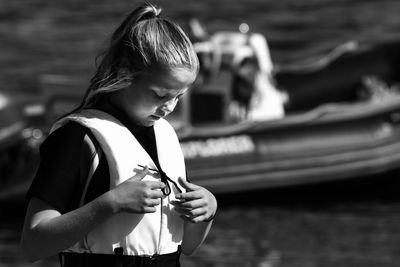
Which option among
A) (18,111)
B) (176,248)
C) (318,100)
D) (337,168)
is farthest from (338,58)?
(176,248)

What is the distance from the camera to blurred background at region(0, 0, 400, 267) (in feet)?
30.8

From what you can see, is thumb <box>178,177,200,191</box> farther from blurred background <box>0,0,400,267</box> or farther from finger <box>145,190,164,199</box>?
blurred background <box>0,0,400,267</box>

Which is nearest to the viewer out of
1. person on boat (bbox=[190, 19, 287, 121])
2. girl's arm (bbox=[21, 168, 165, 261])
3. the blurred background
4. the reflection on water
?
girl's arm (bbox=[21, 168, 165, 261])

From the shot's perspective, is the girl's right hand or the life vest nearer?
the girl's right hand

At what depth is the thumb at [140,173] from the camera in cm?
294

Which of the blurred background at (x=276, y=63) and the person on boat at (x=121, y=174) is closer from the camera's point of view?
the person on boat at (x=121, y=174)

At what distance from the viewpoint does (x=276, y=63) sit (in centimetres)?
1877

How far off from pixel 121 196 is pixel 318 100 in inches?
409

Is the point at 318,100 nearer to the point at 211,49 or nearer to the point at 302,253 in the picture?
the point at 211,49

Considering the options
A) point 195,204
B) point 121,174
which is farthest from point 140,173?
point 195,204

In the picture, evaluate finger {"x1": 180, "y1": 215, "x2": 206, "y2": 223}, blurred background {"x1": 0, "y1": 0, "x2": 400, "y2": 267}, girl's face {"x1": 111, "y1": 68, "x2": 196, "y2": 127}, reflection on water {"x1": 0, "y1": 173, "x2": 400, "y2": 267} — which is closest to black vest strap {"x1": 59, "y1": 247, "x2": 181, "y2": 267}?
finger {"x1": 180, "y1": 215, "x2": 206, "y2": 223}

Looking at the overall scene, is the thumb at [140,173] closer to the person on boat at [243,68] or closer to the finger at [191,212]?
the finger at [191,212]

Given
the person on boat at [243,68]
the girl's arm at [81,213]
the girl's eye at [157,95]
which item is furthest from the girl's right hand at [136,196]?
the person on boat at [243,68]

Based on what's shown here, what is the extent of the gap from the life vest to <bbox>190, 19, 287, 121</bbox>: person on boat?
8.21 meters
